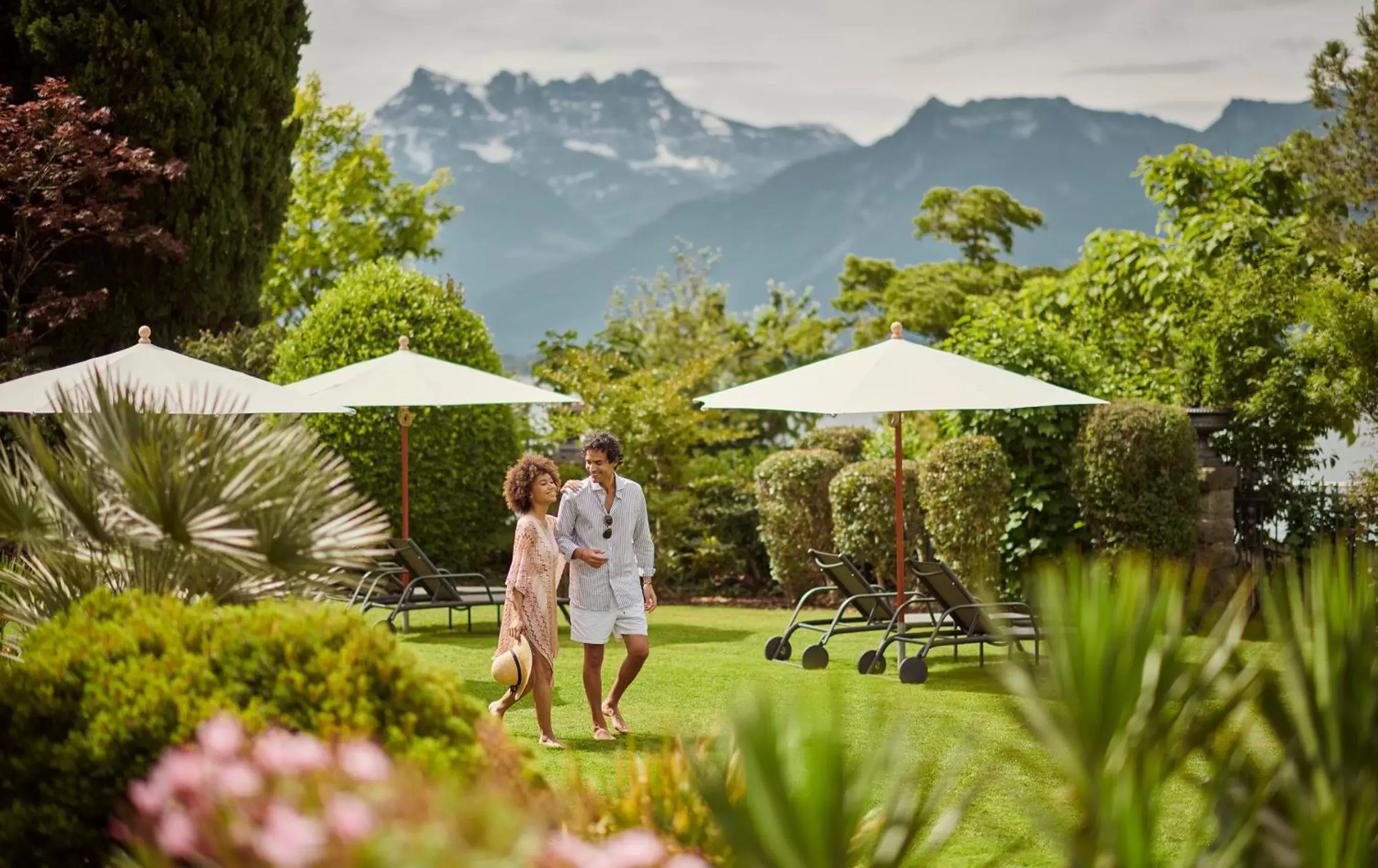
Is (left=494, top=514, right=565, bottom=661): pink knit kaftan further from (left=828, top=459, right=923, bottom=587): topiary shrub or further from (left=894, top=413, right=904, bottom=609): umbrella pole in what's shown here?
(left=828, top=459, right=923, bottom=587): topiary shrub

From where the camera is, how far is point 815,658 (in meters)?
10.8

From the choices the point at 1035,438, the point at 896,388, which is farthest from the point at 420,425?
the point at 896,388

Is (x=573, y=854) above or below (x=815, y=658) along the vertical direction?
above

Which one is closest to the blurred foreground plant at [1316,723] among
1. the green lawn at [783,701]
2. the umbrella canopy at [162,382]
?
the green lawn at [783,701]

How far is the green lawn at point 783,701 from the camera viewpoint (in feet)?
20.1

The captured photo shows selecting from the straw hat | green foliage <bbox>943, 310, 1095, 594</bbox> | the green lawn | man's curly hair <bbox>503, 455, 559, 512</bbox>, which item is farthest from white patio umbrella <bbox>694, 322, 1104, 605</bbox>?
green foliage <bbox>943, 310, 1095, 594</bbox>

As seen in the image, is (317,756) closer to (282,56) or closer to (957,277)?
(282,56)

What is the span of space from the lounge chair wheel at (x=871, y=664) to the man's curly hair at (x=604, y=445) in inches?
123

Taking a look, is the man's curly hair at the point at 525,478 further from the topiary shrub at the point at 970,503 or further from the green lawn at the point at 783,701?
the topiary shrub at the point at 970,503

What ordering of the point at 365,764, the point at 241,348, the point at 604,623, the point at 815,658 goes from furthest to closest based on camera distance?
the point at 241,348 → the point at 815,658 → the point at 604,623 → the point at 365,764

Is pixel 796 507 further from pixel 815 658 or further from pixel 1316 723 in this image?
pixel 1316 723

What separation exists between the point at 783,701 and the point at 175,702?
19.6ft

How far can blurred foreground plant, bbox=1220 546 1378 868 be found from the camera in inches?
141

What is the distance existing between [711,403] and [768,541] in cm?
507
